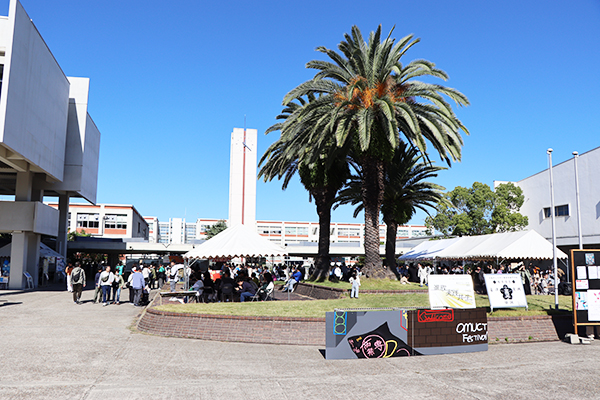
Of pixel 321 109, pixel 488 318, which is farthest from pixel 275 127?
pixel 488 318

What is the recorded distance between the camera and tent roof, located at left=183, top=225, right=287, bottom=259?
17.2 m

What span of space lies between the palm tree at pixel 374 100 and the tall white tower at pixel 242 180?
6602 cm

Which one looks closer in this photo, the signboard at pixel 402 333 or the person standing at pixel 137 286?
the signboard at pixel 402 333

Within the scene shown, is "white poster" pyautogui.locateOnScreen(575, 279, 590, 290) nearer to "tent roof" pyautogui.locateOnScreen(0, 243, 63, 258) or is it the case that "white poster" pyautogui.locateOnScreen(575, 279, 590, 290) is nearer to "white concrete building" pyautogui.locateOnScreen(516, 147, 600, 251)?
"white concrete building" pyautogui.locateOnScreen(516, 147, 600, 251)

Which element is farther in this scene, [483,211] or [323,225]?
[483,211]

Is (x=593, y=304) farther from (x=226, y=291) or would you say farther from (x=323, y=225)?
(x=323, y=225)

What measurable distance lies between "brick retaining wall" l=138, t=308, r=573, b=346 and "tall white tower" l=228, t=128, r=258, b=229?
7536 centimetres

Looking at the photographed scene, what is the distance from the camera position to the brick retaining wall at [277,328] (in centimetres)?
1079

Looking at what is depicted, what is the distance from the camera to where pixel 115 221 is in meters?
87.5

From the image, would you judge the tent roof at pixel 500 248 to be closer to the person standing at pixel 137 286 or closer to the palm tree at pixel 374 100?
the palm tree at pixel 374 100

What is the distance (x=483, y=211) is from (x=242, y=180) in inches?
1941

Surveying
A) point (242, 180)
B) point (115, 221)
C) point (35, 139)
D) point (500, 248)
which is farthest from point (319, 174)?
point (115, 221)

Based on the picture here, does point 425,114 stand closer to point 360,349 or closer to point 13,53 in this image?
point 360,349

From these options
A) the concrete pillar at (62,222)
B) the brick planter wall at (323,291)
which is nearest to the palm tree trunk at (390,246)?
the brick planter wall at (323,291)
